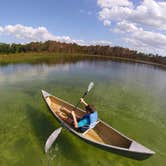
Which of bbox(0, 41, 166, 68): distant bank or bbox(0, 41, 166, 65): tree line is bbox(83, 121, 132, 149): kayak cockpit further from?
bbox(0, 41, 166, 65): tree line

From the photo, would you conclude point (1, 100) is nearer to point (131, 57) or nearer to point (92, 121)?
point (92, 121)

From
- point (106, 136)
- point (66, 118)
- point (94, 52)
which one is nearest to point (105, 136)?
point (106, 136)

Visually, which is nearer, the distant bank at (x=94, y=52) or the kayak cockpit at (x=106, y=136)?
the kayak cockpit at (x=106, y=136)

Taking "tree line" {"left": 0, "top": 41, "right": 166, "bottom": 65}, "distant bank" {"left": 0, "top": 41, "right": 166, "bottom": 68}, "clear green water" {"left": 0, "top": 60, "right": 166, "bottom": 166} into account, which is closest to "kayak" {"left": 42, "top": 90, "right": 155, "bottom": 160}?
"clear green water" {"left": 0, "top": 60, "right": 166, "bottom": 166}

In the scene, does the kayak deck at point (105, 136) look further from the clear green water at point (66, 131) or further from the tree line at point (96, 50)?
the tree line at point (96, 50)

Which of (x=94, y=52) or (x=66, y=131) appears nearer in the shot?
(x=66, y=131)

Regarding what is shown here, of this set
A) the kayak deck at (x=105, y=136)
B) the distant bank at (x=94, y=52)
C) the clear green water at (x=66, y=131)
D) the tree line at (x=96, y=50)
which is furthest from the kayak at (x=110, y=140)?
the tree line at (x=96, y=50)

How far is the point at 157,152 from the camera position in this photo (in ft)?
23.1

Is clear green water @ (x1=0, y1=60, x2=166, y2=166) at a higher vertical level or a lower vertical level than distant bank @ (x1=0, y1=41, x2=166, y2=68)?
lower

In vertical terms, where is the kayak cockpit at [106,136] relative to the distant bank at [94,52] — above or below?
below

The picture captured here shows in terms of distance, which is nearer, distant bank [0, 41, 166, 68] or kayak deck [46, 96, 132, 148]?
kayak deck [46, 96, 132, 148]

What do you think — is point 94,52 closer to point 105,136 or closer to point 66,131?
point 66,131

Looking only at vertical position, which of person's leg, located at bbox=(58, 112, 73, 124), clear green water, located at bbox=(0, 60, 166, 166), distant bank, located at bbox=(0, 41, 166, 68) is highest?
distant bank, located at bbox=(0, 41, 166, 68)

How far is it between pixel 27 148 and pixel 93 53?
80041mm
